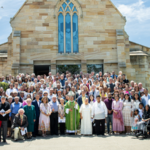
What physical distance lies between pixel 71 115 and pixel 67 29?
399 inches

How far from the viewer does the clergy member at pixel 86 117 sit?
32.7 ft

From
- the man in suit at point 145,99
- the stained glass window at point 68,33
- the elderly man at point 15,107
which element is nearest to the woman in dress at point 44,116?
the elderly man at point 15,107

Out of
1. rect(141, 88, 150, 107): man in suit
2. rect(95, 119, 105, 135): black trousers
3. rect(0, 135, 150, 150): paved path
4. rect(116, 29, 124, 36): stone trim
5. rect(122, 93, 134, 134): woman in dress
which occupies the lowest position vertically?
rect(0, 135, 150, 150): paved path

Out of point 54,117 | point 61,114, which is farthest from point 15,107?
point 61,114

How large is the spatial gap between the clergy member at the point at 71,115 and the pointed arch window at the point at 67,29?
8.74 metres

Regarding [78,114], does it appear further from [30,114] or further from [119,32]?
[119,32]

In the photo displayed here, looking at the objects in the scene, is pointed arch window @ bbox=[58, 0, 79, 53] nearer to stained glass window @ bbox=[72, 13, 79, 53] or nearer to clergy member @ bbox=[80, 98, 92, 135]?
stained glass window @ bbox=[72, 13, 79, 53]

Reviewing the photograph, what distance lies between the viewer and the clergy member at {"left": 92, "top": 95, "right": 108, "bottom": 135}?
32.7ft

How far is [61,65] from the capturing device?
18.3 meters

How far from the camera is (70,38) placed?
729 inches

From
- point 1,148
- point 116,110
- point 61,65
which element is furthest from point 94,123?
point 61,65

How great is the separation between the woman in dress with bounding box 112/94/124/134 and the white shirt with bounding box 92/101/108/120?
0.48m

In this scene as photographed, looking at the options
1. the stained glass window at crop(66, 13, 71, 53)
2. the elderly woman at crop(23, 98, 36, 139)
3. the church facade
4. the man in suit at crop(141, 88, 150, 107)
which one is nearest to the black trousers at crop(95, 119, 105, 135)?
the man in suit at crop(141, 88, 150, 107)

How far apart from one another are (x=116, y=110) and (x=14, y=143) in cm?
475
